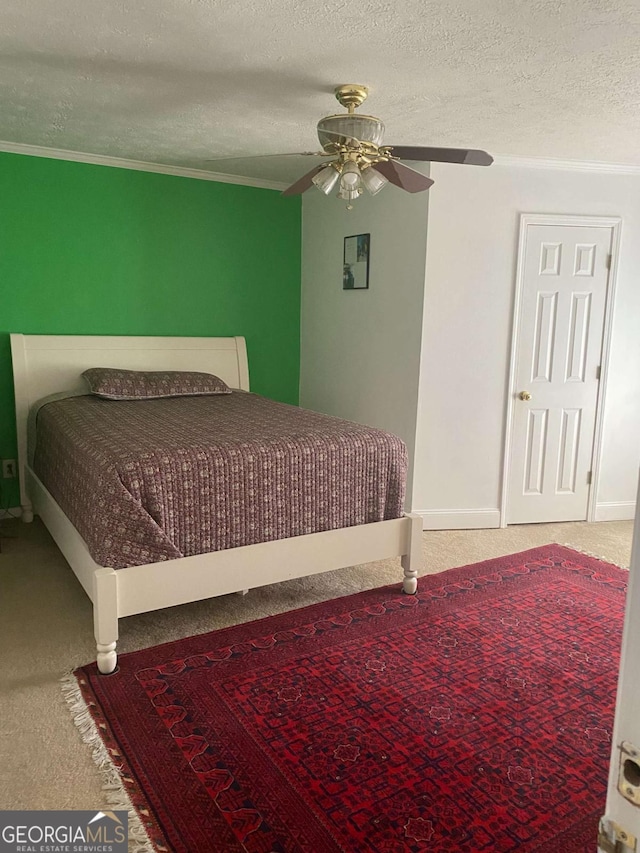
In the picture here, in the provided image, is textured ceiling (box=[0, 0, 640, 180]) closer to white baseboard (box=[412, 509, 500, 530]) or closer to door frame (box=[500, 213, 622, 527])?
door frame (box=[500, 213, 622, 527])

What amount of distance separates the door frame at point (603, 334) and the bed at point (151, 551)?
4.43ft

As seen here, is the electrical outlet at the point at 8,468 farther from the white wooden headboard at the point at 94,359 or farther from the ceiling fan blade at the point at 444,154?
the ceiling fan blade at the point at 444,154

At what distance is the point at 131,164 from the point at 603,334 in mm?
3325

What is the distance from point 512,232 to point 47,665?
345 cm

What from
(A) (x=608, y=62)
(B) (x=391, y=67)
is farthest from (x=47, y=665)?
(A) (x=608, y=62)

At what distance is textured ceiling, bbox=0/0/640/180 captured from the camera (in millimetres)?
2100

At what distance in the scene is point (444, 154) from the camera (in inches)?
102

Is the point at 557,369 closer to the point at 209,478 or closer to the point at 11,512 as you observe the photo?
the point at 209,478

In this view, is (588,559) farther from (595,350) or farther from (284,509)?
(284,509)

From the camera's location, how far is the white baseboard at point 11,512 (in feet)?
13.7

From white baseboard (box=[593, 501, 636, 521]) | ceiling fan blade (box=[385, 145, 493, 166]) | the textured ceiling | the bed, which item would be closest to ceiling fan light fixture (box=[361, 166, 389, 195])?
ceiling fan blade (box=[385, 145, 493, 166])

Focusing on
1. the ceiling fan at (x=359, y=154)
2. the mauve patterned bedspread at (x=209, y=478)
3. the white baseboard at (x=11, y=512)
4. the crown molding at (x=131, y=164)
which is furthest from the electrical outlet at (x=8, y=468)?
the ceiling fan at (x=359, y=154)

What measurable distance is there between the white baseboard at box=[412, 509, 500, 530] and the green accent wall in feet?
5.62

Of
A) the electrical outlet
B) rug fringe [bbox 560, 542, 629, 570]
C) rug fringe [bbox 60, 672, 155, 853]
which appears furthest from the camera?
the electrical outlet
